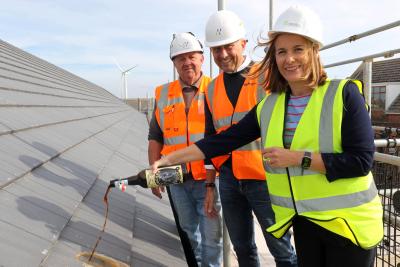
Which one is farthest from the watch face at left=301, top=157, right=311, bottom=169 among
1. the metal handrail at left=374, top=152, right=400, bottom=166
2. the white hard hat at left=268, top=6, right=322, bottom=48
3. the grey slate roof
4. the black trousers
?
the grey slate roof

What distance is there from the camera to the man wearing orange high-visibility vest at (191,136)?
10.2 feet

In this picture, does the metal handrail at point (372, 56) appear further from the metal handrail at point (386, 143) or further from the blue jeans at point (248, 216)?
the blue jeans at point (248, 216)

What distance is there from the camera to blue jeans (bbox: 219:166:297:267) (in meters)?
2.59

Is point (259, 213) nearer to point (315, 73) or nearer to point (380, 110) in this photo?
point (315, 73)

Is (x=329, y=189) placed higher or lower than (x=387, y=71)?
lower

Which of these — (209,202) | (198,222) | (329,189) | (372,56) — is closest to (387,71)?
(372,56)

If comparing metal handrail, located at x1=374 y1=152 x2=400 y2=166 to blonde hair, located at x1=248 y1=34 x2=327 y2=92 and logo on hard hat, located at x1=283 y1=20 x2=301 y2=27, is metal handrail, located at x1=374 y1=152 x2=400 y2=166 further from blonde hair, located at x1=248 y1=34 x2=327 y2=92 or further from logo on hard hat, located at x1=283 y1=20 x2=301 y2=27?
logo on hard hat, located at x1=283 y1=20 x2=301 y2=27

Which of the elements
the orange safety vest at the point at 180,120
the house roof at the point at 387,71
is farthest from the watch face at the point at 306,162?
the house roof at the point at 387,71

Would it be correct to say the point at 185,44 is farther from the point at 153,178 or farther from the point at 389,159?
the point at 389,159

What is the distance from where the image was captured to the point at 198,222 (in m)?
3.30

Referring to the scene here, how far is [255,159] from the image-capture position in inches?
102

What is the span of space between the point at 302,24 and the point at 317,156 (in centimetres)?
59

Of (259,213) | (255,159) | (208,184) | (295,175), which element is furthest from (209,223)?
(295,175)

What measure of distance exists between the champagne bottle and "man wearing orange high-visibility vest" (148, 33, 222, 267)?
727 mm
